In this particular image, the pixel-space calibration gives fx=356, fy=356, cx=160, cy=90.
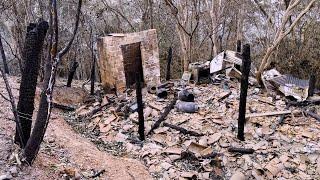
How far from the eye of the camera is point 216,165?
7773 millimetres

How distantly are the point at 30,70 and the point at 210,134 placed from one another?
4866mm

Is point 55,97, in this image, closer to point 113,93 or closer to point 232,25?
point 113,93

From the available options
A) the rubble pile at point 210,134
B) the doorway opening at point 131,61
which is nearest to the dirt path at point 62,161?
the rubble pile at point 210,134

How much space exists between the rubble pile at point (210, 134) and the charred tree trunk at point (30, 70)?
9.74ft

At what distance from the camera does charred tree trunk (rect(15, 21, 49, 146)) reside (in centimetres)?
532

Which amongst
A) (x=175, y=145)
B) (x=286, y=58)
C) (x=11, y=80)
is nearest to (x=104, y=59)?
(x=11, y=80)

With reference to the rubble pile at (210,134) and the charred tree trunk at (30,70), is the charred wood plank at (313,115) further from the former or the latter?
the charred tree trunk at (30,70)

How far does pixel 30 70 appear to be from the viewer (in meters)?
5.50

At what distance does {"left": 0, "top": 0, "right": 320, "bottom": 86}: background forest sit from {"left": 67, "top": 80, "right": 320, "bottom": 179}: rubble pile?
4.12 m

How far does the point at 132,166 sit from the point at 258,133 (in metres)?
3.39

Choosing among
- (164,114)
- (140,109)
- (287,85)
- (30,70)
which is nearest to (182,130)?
(164,114)

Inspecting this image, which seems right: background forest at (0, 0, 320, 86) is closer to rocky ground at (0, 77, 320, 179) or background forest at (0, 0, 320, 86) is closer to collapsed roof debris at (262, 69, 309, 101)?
→ collapsed roof debris at (262, 69, 309, 101)

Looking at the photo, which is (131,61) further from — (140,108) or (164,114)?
(140,108)

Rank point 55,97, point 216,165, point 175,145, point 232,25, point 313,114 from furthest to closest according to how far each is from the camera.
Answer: point 232,25 < point 55,97 < point 313,114 < point 175,145 < point 216,165
